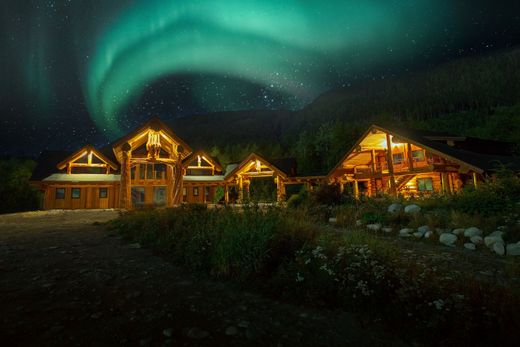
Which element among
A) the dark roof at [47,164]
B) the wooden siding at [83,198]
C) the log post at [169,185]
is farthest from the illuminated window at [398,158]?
the dark roof at [47,164]

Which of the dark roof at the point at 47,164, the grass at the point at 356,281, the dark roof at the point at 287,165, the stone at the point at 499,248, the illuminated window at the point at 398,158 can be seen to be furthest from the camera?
the dark roof at the point at 287,165

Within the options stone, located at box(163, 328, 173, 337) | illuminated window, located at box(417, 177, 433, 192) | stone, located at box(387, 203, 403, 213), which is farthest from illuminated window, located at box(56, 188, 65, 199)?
illuminated window, located at box(417, 177, 433, 192)

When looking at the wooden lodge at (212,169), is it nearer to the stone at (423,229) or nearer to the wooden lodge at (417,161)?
the wooden lodge at (417,161)

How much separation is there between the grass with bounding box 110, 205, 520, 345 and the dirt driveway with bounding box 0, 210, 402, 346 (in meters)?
0.31

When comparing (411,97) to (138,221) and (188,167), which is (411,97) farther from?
(138,221)

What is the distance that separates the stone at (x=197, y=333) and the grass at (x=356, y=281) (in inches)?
51.9

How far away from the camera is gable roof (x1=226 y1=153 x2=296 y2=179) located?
90.9ft

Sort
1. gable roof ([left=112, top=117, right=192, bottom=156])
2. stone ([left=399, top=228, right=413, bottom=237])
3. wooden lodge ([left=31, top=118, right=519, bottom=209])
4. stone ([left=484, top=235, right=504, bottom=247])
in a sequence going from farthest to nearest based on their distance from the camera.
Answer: gable roof ([left=112, top=117, right=192, bottom=156])
wooden lodge ([left=31, top=118, right=519, bottom=209])
stone ([left=399, top=228, right=413, bottom=237])
stone ([left=484, top=235, right=504, bottom=247])

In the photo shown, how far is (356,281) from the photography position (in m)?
3.58

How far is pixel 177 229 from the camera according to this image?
682 cm

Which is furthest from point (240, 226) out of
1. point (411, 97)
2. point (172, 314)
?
point (411, 97)

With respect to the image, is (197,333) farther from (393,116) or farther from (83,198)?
(393,116)

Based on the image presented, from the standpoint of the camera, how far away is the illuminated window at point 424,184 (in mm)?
21839

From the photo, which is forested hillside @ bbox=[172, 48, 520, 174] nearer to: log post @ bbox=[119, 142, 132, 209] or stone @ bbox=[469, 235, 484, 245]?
log post @ bbox=[119, 142, 132, 209]
